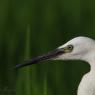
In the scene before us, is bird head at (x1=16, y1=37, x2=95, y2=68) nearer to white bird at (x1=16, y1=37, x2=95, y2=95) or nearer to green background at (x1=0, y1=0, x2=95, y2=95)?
white bird at (x1=16, y1=37, x2=95, y2=95)

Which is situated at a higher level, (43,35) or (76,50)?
(43,35)

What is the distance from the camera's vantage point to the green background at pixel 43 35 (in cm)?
444

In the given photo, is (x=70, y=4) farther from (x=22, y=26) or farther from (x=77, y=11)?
(x=22, y=26)

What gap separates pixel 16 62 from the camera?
4.76 metres

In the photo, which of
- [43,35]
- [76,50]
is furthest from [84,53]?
[43,35]

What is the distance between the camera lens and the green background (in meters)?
4.44

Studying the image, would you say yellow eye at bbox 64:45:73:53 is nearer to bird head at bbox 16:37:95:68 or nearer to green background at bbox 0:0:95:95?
bird head at bbox 16:37:95:68

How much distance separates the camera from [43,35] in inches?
194

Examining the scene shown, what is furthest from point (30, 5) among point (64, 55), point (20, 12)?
point (64, 55)

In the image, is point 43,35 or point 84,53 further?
point 43,35

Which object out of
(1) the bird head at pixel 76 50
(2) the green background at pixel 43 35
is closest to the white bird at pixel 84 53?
(1) the bird head at pixel 76 50

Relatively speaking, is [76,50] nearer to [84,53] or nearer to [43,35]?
[84,53]

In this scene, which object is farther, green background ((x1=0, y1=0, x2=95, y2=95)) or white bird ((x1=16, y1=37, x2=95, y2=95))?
green background ((x1=0, y1=0, x2=95, y2=95))

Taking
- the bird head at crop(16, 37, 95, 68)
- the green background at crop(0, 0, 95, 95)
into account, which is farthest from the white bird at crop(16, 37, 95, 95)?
the green background at crop(0, 0, 95, 95)
